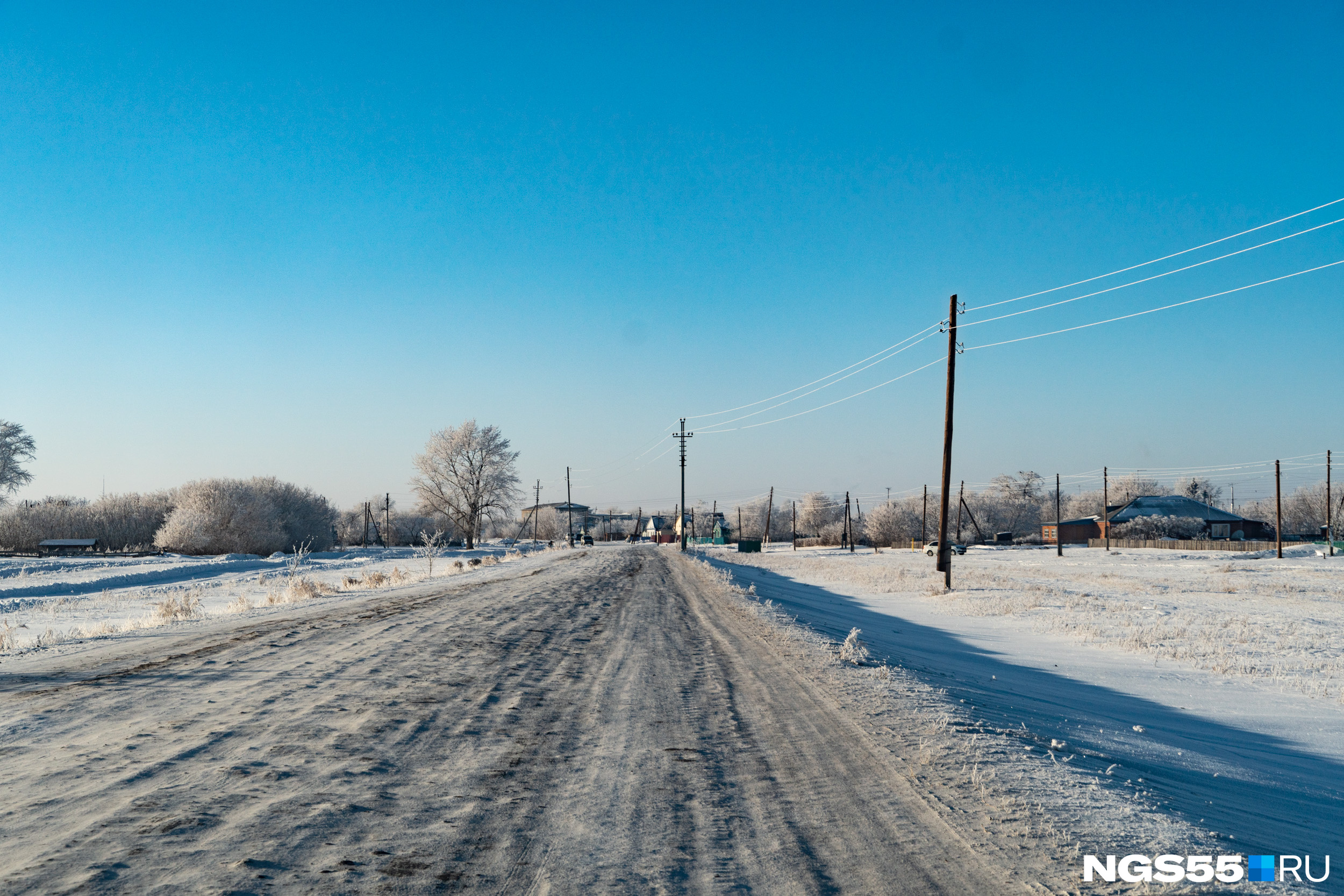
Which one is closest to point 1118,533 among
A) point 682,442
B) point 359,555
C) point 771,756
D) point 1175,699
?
point 682,442

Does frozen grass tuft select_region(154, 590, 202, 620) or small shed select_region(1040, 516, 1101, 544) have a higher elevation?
frozen grass tuft select_region(154, 590, 202, 620)

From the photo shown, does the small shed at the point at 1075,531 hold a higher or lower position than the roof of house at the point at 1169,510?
lower

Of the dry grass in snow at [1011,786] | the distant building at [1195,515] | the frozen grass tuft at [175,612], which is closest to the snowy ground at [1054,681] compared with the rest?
the dry grass in snow at [1011,786]

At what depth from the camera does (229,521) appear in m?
54.7

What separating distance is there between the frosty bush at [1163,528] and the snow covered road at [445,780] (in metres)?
86.5

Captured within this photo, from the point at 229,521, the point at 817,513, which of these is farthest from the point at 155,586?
the point at 817,513

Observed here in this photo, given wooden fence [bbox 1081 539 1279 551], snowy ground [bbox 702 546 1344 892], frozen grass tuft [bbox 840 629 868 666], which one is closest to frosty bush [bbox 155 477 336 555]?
snowy ground [bbox 702 546 1344 892]

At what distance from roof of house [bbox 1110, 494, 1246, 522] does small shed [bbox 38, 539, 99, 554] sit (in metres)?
96.0

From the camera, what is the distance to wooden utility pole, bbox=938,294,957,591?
25547 mm

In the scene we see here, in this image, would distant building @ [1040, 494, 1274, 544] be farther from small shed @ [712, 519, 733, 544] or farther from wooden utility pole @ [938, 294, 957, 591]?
wooden utility pole @ [938, 294, 957, 591]

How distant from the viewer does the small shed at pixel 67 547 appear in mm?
51531

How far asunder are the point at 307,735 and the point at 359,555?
5619cm

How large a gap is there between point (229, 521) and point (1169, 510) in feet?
308

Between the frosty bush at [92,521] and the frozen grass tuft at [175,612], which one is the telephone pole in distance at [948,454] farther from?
the frosty bush at [92,521]
